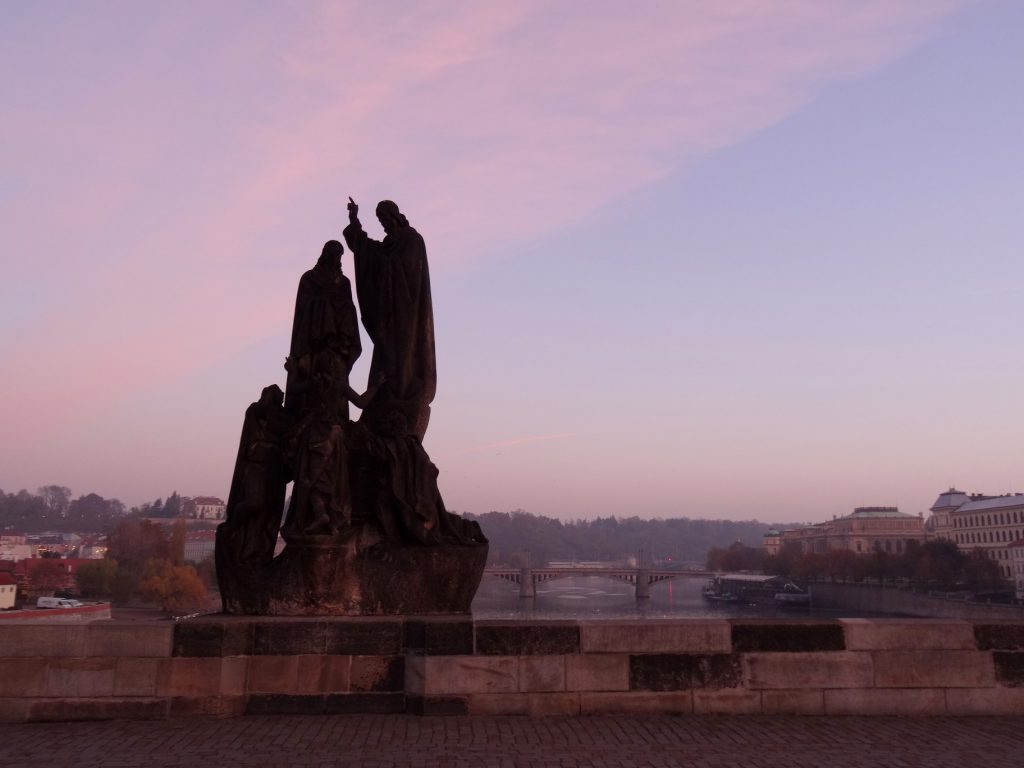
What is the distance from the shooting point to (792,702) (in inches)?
291

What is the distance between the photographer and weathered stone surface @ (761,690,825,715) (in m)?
7.36

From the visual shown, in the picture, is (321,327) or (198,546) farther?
(198,546)

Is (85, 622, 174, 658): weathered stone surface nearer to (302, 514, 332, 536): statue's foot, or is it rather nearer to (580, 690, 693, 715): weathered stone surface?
(302, 514, 332, 536): statue's foot

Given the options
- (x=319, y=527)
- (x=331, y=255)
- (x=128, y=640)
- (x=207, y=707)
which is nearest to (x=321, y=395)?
(x=319, y=527)

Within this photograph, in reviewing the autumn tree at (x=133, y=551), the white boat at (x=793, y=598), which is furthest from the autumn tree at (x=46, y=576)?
the white boat at (x=793, y=598)

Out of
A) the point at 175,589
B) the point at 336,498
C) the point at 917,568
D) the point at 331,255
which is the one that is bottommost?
the point at 175,589

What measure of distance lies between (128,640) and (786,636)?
17.6ft

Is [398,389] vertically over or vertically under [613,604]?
over

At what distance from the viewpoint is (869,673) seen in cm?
748

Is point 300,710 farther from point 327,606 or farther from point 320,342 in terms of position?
point 320,342

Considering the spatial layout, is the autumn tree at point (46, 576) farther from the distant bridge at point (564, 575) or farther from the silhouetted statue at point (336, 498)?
the silhouetted statue at point (336, 498)

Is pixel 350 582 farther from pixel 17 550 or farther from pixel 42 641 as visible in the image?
pixel 17 550

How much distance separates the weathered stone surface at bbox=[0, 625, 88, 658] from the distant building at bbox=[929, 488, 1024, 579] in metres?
118

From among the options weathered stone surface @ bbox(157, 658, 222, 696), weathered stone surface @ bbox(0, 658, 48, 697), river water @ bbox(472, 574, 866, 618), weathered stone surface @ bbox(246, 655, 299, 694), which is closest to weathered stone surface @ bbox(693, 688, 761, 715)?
weathered stone surface @ bbox(246, 655, 299, 694)
